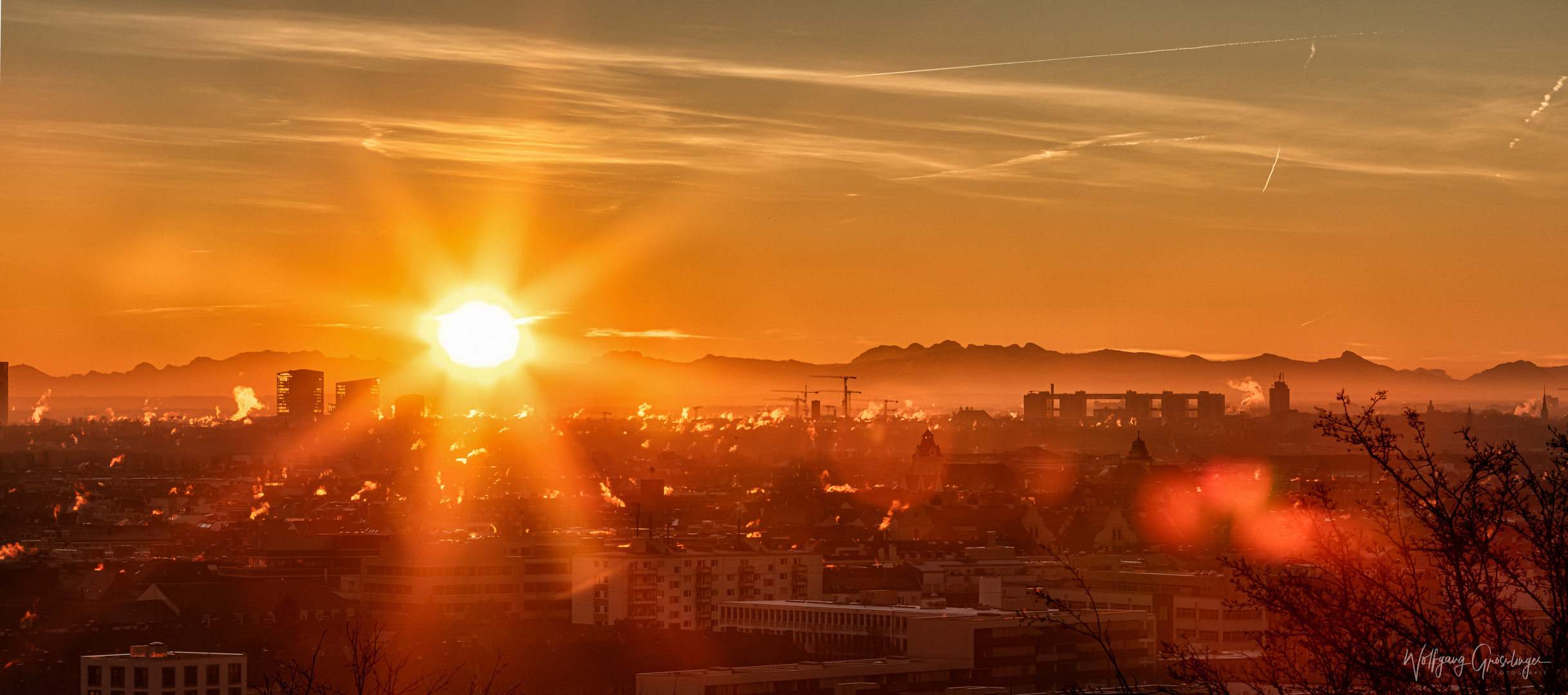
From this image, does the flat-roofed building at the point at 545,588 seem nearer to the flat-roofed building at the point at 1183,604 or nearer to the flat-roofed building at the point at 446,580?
the flat-roofed building at the point at 446,580

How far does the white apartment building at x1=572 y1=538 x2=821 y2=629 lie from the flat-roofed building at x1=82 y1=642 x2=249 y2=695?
1724cm

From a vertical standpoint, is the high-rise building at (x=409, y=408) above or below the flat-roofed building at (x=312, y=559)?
above

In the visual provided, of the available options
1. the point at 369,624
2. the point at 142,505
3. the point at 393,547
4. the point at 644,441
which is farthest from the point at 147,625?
the point at 644,441

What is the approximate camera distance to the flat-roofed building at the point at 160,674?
38.8 metres

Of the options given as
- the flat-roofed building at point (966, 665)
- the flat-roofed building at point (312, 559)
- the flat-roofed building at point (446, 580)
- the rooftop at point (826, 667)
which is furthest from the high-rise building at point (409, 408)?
the rooftop at point (826, 667)

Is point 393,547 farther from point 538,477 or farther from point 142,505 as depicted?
point 538,477

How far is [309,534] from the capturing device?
261ft

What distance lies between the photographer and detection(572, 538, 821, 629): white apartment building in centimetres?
5872

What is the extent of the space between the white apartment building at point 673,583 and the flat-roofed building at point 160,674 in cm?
1724

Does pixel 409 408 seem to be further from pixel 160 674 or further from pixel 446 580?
pixel 160 674

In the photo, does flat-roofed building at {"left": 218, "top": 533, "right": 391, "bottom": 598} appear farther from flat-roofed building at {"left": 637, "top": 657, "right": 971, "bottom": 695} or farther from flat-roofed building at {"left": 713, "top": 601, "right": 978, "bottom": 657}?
flat-roofed building at {"left": 637, "top": 657, "right": 971, "bottom": 695}

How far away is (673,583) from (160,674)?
918 inches

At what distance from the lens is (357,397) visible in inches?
7564

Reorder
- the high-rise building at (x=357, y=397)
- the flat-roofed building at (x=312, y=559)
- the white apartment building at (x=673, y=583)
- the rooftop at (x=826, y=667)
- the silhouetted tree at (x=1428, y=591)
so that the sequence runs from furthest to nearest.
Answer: the high-rise building at (x=357, y=397) → the flat-roofed building at (x=312, y=559) → the white apartment building at (x=673, y=583) → the rooftop at (x=826, y=667) → the silhouetted tree at (x=1428, y=591)
